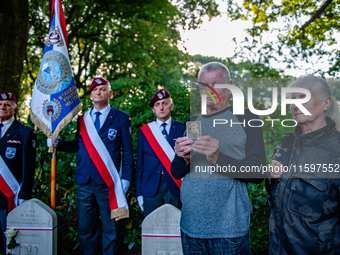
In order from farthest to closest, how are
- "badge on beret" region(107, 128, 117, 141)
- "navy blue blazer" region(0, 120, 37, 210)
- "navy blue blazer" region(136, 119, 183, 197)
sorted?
"navy blue blazer" region(0, 120, 37, 210) < "badge on beret" region(107, 128, 117, 141) < "navy blue blazer" region(136, 119, 183, 197)

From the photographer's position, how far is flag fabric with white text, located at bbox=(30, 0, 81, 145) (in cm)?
318

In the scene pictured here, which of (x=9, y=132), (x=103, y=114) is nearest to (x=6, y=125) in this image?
(x=9, y=132)

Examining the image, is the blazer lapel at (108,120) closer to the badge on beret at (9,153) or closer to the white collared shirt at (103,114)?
the white collared shirt at (103,114)

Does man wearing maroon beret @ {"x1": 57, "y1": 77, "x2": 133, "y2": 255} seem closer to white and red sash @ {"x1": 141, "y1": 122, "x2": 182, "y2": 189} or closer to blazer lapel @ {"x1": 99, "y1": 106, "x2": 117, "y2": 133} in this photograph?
blazer lapel @ {"x1": 99, "y1": 106, "x2": 117, "y2": 133}

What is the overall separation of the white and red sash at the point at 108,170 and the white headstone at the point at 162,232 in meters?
0.43

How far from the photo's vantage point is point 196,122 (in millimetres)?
1535

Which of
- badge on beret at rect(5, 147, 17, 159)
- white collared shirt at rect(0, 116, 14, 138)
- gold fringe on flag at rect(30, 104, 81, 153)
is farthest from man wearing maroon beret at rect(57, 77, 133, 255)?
white collared shirt at rect(0, 116, 14, 138)

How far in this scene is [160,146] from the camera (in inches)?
116

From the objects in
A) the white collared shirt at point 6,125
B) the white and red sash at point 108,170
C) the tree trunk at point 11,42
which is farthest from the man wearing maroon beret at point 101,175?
the tree trunk at point 11,42

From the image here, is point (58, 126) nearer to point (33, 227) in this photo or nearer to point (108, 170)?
point (108, 170)

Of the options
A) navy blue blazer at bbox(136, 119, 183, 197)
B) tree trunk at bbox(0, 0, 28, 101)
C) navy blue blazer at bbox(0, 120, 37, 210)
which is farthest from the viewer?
tree trunk at bbox(0, 0, 28, 101)

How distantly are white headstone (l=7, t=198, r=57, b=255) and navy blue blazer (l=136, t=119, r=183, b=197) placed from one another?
1010 millimetres

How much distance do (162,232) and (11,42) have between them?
4.36m

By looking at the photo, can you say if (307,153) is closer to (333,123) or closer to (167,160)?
(333,123)
